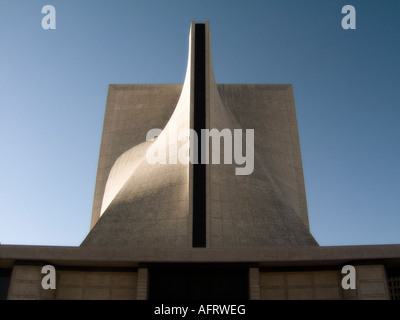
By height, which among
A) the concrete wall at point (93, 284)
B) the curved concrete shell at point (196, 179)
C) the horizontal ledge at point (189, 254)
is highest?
the curved concrete shell at point (196, 179)

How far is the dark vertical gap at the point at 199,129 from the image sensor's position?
14930 mm

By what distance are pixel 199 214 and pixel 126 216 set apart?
273 cm

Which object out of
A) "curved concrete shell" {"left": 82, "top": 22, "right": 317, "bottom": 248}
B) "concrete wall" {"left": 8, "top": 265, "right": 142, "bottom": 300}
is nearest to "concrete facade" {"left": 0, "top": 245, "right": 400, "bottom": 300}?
"concrete wall" {"left": 8, "top": 265, "right": 142, "bottom": 300}

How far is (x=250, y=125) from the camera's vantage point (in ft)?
71.4

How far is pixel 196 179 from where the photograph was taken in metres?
15.8

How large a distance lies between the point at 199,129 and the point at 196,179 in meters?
2.10

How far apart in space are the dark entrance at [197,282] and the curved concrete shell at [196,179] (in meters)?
1.05

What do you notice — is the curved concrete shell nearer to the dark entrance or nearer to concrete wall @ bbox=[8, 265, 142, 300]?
the dark entrance

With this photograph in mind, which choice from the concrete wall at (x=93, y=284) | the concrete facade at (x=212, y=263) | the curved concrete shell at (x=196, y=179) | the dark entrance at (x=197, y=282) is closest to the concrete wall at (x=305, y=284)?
the concrete facade at (x=212, y=263)

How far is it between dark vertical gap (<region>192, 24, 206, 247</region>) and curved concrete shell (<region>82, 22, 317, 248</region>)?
0.11 feet

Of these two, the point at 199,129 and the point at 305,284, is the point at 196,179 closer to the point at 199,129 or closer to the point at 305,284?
the point at 199,129

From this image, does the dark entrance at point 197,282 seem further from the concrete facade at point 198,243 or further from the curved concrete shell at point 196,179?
the curved concrete shell at point 196,179

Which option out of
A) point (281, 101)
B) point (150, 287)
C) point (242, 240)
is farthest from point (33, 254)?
point (281, 101)

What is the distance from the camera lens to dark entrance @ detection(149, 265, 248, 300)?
13.5m
